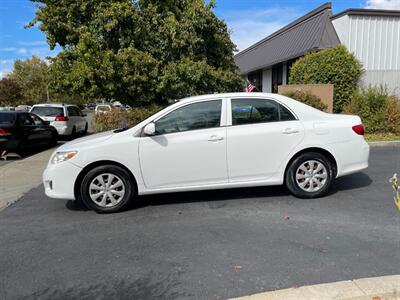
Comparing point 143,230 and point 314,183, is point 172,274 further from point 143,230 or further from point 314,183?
point 314,183

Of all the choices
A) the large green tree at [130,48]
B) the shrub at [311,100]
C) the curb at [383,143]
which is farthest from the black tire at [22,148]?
the curb at [383,143]

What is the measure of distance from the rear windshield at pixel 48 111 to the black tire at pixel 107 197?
1199 cm

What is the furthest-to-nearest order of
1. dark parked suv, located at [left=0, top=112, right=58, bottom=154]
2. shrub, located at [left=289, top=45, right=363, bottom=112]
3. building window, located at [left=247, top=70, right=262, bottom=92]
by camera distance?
building window, located at [left=247, top=70, right=262, bottom=92], shrub, located at [left=289, top=45, right=363, bottom=112], dark parked suv, located at [left=0, top=112, right=58, bottom=154]

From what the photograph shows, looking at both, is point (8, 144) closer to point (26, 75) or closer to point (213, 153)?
point (213, 153)

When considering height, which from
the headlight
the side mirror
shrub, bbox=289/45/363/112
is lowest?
the headlight

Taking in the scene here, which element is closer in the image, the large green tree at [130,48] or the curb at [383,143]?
the curb at [383,143]

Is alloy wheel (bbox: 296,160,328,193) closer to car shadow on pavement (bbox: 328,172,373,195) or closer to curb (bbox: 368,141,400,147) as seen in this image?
car shadow on pavement (bbox: 328,172,373,195)

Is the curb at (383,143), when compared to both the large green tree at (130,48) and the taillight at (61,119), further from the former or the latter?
the taillight at (61,119)

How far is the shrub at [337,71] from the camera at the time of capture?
14.2m

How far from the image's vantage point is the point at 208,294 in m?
3.35

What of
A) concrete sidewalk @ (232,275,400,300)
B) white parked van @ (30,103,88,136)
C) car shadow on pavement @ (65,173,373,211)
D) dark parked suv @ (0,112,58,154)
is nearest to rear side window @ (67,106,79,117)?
white parked van @ (30,103,88,136)

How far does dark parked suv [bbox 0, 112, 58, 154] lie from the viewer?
1155cm

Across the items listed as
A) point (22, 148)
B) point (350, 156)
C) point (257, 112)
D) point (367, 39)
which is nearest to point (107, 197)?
point (257, 112)

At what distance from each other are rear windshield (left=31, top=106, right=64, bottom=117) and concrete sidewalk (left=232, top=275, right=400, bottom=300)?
1511 centimetres
